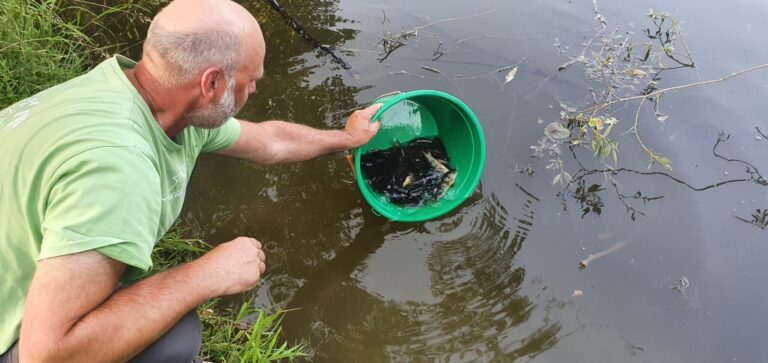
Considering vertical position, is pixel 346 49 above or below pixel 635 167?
below

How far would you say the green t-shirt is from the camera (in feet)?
4.22

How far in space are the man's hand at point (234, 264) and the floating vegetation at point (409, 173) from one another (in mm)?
1206

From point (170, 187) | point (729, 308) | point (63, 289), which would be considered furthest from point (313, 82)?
point (729, 308)

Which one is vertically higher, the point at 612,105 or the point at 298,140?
the point at 612,105

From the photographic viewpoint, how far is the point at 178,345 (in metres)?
1.69

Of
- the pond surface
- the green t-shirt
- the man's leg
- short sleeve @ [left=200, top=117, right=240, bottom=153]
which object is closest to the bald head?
the green t-shirt

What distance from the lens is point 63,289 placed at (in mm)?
1263

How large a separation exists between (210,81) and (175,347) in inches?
33.8

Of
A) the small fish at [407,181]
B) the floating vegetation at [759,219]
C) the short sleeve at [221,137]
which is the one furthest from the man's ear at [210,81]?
the floating vegetation at [759,219]

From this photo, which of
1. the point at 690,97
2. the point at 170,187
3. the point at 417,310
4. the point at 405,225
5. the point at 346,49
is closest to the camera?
the point at 170,187

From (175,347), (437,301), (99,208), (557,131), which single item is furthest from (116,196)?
(557,131)

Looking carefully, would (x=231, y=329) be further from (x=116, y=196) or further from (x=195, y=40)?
(x=195, y=40)

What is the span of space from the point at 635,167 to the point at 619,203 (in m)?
0.31

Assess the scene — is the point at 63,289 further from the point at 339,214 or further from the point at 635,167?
the point at 635,167
